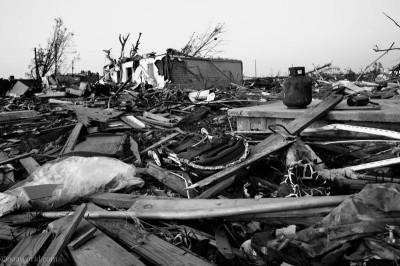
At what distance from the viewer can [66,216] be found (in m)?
2.76

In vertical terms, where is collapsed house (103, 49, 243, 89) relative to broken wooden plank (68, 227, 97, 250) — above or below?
above

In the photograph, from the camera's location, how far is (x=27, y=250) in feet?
7.66

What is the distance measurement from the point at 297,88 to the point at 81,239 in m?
4.16

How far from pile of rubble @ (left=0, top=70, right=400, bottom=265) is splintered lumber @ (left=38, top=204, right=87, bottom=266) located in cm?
1

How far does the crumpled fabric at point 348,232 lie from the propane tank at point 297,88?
3.21 m

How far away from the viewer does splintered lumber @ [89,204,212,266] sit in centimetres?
206

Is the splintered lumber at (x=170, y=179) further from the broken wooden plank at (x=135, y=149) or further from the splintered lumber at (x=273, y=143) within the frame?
the broken wooden plank at (x=135, y=149)

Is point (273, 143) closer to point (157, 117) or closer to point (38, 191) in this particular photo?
point (38, 191)

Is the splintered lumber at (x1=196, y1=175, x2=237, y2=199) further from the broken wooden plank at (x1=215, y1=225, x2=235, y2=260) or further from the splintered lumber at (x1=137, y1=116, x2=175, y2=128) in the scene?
the splintered lumber at (x1=137, y1=116, x2=175, y2=128)

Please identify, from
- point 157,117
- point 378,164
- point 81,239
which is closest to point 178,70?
point 157,117

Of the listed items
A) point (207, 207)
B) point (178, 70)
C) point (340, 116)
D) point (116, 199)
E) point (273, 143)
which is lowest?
point (116, 199)

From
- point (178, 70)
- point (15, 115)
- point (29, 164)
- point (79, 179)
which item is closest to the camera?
point (79, 179)

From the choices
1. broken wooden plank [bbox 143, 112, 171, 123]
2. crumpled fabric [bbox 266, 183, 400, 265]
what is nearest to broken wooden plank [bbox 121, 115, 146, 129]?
broken wooden plank [bbox 143, 112, 171, 123]

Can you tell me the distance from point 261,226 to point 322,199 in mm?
576
